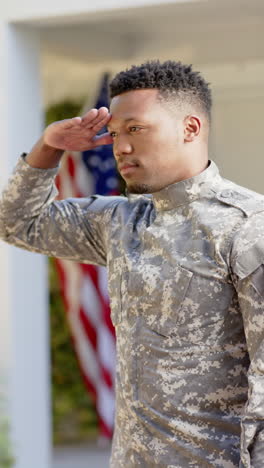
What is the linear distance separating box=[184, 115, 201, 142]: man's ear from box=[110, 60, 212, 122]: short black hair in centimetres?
6

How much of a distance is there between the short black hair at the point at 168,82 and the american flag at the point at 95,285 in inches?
153

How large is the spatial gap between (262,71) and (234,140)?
1.67 ft

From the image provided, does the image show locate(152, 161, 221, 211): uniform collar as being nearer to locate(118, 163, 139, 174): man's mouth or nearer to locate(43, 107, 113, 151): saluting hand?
locate(118, 163, 139, 174): man's mouth

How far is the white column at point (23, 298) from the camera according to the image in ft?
17.0

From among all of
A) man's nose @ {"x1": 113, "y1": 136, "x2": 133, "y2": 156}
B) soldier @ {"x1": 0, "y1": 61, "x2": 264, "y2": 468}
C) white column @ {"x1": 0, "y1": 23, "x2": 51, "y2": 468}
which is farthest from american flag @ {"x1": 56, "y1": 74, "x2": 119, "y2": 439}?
man's nose @ {"x1": 113, "y1": 136, "x2": 133, "y2": 156}

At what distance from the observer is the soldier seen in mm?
2457

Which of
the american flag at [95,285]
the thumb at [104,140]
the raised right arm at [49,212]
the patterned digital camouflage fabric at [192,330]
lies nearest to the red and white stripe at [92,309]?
the american flag at [95,285]

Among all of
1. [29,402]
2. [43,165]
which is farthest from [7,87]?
[43,165]

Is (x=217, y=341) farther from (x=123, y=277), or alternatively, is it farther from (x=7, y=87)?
(x=7, y=87)

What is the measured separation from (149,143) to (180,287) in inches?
16.8

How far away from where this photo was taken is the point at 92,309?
6.91 m

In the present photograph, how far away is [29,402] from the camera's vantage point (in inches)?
211

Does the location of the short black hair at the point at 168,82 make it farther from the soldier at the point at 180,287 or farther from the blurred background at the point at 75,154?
the blurred background at the point at 75,154

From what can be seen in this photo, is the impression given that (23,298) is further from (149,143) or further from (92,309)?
(149,143)
